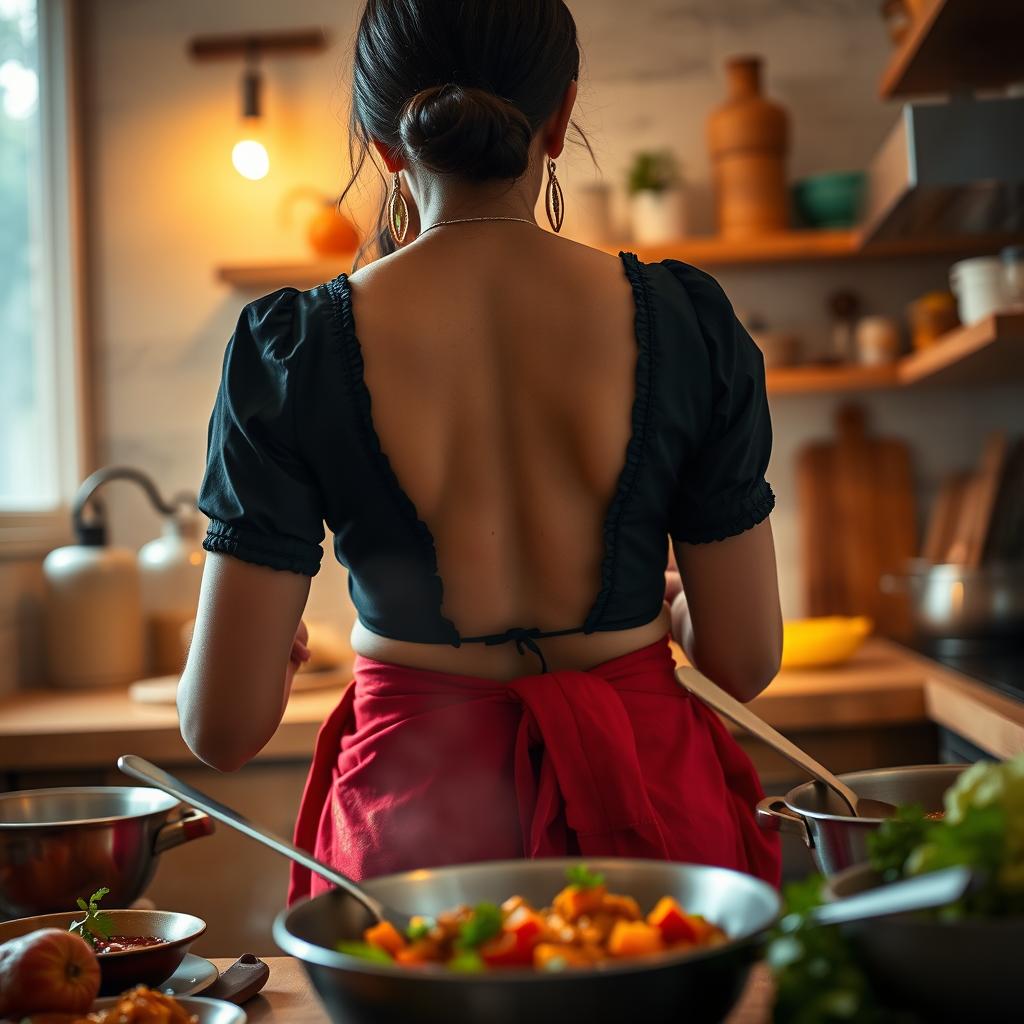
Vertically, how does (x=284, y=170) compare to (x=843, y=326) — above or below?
above

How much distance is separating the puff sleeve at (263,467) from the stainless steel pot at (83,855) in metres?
0.29

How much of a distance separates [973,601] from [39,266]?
6.66 ft

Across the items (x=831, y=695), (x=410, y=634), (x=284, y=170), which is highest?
(x=284, y=170)

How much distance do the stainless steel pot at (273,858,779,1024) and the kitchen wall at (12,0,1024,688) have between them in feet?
7.25

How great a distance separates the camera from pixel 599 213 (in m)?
2.68

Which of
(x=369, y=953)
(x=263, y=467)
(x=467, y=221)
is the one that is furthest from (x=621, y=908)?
(x=467, y=221)

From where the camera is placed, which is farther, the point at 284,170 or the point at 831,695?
the point at 284,170

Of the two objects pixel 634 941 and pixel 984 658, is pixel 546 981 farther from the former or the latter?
pixel 984 658

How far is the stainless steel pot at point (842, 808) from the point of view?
0.79 m

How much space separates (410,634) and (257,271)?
1.85m

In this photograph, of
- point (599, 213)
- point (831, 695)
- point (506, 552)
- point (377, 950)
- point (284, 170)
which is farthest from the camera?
point (284, 170)

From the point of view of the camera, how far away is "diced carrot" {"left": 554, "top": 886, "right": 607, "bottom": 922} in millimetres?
648

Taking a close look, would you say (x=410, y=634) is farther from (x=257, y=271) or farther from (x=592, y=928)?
(x=257, y=271)

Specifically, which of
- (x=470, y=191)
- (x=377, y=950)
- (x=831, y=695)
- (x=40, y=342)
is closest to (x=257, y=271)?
(x=40, y=342)
